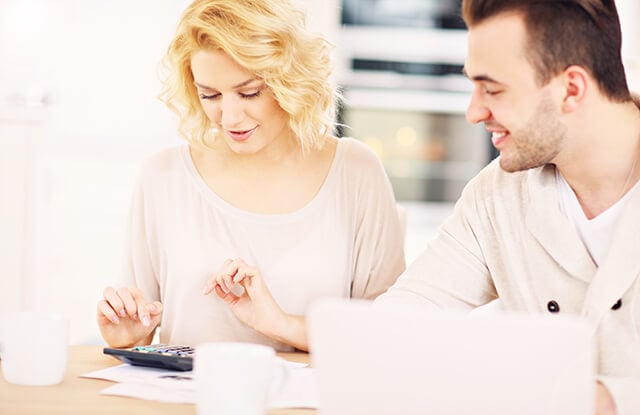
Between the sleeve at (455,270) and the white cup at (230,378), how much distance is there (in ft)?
1.74

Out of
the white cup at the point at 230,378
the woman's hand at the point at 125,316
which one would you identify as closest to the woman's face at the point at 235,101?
the woman's hand at the point at 125,316

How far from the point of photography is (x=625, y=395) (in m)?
1.10

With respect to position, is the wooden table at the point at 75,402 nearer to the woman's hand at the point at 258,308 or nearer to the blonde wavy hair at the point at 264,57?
the woman's hand at the point at 258,308

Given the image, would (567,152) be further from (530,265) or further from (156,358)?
(156,358)

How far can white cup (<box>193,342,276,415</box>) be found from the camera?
1.02 meters

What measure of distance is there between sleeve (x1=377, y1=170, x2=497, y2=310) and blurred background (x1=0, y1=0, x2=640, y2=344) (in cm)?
260

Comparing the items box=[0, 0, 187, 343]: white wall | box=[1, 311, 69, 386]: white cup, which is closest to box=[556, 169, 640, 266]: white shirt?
box=[1, 311, 69, 386]: white cup

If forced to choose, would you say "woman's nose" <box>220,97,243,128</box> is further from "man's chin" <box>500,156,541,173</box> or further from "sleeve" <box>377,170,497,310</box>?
"man's chin" <box>500,156,541,173</box>

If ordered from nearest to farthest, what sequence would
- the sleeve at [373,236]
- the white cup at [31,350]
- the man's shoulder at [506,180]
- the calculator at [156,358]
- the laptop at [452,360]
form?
the laptop at [452,360], the white cup at [31,350], the calculator at [156,358], the man's shoulder at [506,180], the sleeve at [373,236]

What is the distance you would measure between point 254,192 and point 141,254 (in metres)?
0.26

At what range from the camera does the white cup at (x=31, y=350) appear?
4.11 ft

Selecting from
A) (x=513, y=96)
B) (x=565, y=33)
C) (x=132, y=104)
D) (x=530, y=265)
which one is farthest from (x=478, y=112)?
(x=132, y=104)

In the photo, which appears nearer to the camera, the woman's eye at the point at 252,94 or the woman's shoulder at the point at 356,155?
the woman's eye at the point at 252,94

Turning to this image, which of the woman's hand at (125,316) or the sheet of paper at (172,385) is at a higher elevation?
the woman's hand at (125,316)
